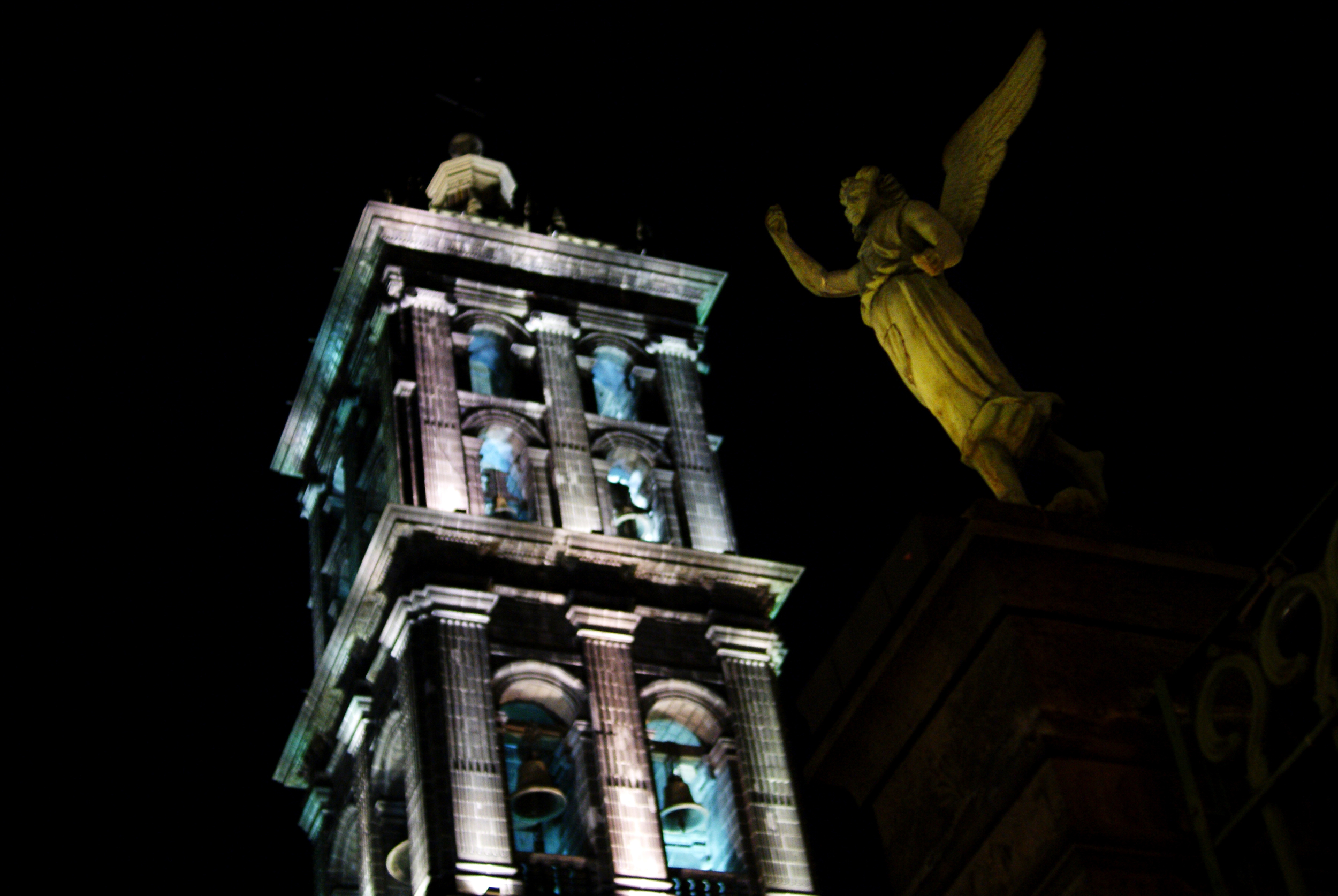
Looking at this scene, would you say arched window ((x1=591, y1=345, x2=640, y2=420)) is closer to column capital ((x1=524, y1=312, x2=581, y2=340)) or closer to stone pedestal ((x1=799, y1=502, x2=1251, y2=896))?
column capital ((x1=524, y1=312, x2=581, y2=340))

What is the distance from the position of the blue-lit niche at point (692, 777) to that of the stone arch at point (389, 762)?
4687 millimetres

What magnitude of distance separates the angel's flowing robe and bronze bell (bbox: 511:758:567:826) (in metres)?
25.6

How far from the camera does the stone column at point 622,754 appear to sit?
38.0 m

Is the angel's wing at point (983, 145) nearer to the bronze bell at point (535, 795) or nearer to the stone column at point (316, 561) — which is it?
the bronze bell at point (535, 795)

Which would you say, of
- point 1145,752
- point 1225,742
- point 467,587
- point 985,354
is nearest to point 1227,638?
point 1145,752

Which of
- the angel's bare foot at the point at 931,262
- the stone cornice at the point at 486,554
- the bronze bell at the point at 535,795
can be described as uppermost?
the stone cornice at the point at 486,554

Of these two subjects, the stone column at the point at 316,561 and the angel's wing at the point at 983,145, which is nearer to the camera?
the angel's wing at the point at 983,145

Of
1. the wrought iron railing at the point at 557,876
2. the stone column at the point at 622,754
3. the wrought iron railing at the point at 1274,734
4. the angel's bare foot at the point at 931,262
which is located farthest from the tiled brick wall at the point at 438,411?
the wrought iron railing at the point at 1274,734

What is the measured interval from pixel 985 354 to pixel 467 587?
29.3 metres

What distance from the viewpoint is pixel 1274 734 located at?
7.97 m

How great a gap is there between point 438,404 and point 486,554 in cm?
473

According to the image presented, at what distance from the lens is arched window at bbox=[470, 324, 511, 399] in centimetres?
4769

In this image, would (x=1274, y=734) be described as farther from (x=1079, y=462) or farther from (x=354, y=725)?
(x=354, y=725)

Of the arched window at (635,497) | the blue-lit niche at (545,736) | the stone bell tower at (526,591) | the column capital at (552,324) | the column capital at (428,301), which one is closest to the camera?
the stone bell tower at (526,591)
